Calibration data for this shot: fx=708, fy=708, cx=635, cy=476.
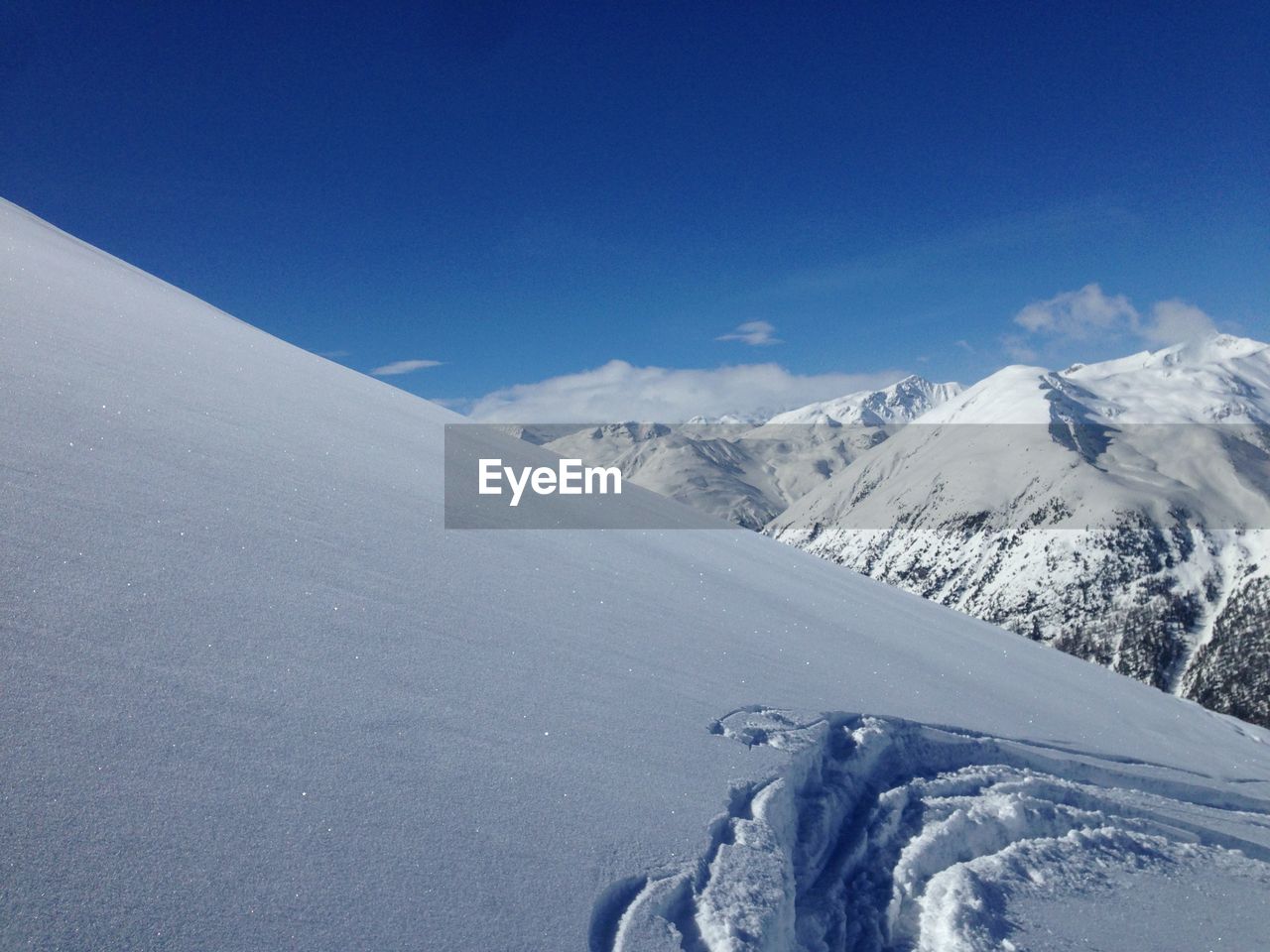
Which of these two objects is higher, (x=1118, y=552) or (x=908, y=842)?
(x=908, y=842)

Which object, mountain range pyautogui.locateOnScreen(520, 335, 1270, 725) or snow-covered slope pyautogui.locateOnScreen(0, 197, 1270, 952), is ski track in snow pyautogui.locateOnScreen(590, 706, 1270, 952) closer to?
snow-covered slope pyautogui.locateOnScreen(0, 197, 1270, 952)

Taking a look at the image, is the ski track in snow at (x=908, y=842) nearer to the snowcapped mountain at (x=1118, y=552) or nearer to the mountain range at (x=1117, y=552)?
the mountain range at (x=1117, y=552)

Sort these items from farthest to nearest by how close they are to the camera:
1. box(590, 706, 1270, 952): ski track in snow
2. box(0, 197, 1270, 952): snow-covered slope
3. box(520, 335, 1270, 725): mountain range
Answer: box(520, 335, 1270, 725): mountain range → box(590, 706, 1270, 952): ski track in snow → box(0, 197, 1270, 952): snow-covered slope

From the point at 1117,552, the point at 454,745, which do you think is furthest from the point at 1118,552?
the point at 454,745

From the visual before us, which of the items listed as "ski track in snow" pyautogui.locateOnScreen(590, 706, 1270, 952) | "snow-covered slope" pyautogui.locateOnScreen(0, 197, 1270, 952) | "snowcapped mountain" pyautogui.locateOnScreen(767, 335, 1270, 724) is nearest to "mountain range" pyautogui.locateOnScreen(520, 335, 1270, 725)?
"snowcapped mountain" pyautogui.locateOnScreen(767, 335, 1270, 724)

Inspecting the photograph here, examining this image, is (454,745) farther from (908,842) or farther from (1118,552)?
(1118,552)
